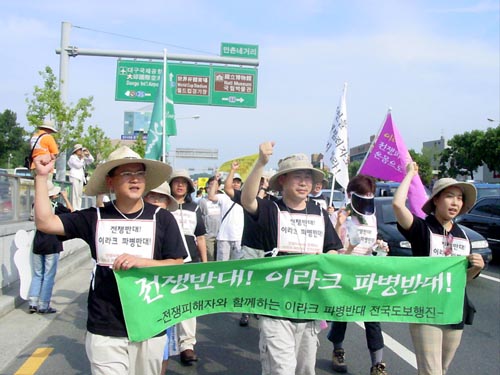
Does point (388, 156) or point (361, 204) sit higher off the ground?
point (388, 156)

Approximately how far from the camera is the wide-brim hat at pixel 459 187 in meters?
3.71

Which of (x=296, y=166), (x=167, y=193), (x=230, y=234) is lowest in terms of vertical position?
(x=230, y=234)

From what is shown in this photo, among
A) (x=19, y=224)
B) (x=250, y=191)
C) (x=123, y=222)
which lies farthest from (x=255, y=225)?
(x=19, y=224)

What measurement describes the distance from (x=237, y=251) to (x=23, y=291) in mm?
2881

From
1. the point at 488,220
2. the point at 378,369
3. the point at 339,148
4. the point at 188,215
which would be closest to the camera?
the point at 378,369

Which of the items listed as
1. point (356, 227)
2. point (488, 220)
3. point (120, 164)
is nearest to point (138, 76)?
point (488, 220)

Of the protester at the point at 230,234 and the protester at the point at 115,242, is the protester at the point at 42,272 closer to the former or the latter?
the protester at the point at 230,234

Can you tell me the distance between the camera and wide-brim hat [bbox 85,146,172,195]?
312cm

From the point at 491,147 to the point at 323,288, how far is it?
146 feet

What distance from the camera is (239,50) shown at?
51.6 ft

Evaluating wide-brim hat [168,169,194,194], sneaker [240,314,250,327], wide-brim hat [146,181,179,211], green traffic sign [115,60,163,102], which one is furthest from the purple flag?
green traffic sign [115,60,163,102]

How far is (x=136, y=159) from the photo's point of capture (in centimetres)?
313

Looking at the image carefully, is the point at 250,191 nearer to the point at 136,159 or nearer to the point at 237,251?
the point at 136,159

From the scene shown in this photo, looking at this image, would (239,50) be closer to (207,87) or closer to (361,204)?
(207,87)
